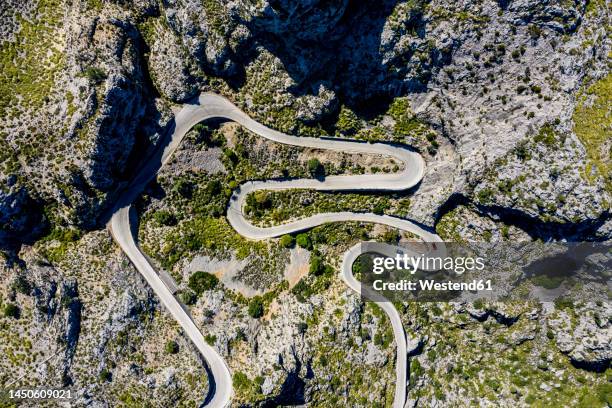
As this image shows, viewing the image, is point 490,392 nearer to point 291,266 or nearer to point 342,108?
point 291,266

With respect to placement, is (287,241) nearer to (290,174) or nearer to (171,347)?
(290,174)

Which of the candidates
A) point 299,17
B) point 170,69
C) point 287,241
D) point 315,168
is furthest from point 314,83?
point 287,241

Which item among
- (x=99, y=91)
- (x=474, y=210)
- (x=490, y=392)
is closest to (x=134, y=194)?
(x=99, y=91)

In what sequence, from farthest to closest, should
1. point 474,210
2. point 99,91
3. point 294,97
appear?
point 474,210 < point 294,97 < point 99,91

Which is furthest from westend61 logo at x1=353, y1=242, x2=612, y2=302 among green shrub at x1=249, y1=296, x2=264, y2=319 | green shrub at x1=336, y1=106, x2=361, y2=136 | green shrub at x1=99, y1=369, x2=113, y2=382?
green shrub at x1=99, y1=369, x2=113, y2=382

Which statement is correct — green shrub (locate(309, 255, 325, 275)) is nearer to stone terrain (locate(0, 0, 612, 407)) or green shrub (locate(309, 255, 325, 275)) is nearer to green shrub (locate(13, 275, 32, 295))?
stone terrain (locate(0, 0, 612, 407))

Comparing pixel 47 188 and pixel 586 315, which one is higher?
pixel 47 188

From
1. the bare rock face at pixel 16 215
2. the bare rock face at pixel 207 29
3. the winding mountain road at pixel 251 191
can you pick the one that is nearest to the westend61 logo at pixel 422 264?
the winding mountain road at pixel 251 191
